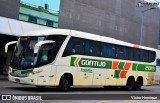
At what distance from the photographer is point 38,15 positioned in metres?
34.8

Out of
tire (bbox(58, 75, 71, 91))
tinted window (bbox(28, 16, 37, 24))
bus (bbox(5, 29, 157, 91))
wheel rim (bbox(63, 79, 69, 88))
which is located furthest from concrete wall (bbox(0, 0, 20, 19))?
wheel rim (bbox(63, 79, 69, 88))

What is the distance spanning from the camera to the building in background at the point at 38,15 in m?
33.3

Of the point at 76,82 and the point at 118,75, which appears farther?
the point at 118,75

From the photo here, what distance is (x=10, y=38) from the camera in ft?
109

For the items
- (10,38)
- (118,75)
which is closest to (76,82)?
(118,75)

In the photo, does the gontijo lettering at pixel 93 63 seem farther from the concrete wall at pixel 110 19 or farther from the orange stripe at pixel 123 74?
the concrete wall at pixel 110 19

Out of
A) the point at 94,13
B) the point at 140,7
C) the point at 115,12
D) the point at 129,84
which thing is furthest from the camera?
the point at 140,7

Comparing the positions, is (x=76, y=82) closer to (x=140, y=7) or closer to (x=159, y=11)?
(x=140, y=7)

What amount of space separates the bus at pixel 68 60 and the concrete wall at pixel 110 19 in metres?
16.1

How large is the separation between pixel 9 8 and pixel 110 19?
1833 cm

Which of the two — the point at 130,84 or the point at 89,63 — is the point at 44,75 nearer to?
the point at 89,63

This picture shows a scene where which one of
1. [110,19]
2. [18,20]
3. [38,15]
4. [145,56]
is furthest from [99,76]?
[110,19]

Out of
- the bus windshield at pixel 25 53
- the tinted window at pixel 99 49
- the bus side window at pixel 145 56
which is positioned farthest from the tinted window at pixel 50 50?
the bus side window at pixel 145 56

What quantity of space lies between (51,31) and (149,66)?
1146cm
